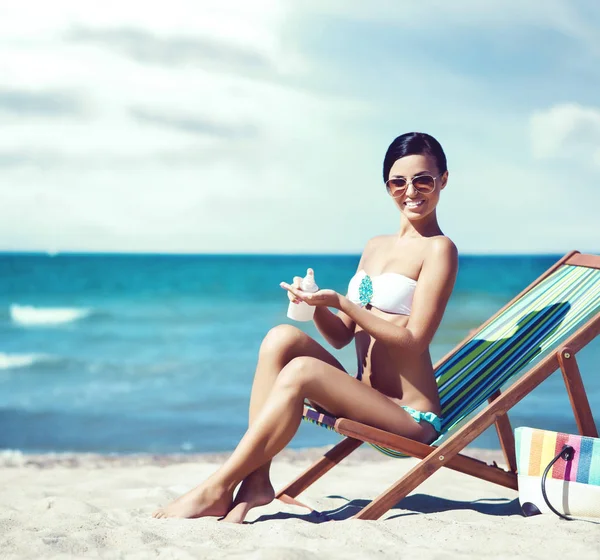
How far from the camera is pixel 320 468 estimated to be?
12.7 feet

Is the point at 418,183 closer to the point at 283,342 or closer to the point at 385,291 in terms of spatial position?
the point at 385,291

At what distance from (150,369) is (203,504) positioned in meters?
8.90

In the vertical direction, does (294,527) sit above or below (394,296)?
below

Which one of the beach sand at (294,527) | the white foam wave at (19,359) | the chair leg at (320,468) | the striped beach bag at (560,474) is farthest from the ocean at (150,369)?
the striped beach bag at (560,474)

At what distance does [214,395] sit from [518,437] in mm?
5907

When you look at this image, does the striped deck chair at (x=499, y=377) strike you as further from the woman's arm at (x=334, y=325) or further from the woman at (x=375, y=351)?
the woman's arm at (x=334, y=325)

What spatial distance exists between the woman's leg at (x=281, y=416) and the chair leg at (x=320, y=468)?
0.43 m

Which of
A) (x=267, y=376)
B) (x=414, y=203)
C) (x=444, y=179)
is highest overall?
(x=444, y=179)

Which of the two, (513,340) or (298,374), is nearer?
(298,374)

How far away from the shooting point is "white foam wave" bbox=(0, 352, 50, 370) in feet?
41.4

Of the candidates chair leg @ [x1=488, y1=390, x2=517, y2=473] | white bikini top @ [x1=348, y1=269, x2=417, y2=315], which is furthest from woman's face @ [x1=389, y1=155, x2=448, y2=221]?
chair leg @ [x1=488, y1=390, x2=517, y2=473]

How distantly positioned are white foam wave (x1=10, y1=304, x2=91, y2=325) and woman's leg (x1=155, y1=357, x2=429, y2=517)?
65.8 ft

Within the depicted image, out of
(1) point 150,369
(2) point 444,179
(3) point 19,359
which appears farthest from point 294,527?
(3) point 19,359

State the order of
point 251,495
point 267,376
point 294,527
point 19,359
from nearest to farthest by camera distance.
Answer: point 294,527 < point 251,495 < point 267,376 < point 19,359
